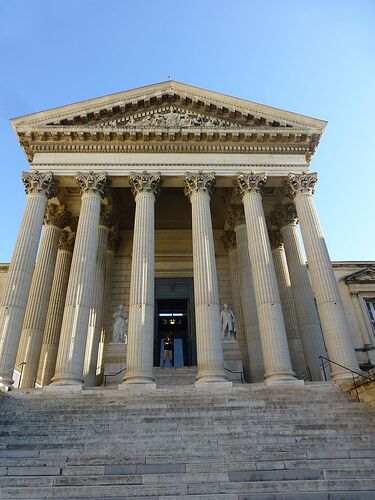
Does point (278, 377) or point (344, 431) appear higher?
point (278, 377)

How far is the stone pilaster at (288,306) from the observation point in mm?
19688

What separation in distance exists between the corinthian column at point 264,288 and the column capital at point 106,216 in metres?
7.46

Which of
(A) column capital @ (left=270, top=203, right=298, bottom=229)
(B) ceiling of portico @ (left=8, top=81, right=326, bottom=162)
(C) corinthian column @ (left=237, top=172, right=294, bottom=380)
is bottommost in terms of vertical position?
(C) corinthian column @ (left=237, top=172, right=294, bottom=380)

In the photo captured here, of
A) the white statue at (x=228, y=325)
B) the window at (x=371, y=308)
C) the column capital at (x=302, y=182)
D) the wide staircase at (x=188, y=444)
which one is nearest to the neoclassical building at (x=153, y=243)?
the column capital at (x=302, y=182)

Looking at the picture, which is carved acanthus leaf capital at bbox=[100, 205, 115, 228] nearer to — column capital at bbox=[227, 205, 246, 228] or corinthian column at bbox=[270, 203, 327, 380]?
column capital at bbox=[227, 205, 246, 228]

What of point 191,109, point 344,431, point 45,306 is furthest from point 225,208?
point 344,431

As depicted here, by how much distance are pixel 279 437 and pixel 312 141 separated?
15463 mm

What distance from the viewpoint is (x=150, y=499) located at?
7344 mm

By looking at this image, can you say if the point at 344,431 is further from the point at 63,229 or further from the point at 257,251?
the point at 63,229

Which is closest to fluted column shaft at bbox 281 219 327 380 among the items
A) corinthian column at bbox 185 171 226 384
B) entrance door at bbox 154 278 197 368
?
corinthian column at bbox 185 171 226 384

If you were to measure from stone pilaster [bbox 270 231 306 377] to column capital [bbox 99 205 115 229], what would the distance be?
9746mm

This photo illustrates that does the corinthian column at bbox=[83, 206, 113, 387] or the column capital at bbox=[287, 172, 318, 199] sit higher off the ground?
the column capital at bbox=[287, 172, 318, 199]

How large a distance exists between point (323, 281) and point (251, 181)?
239 inches

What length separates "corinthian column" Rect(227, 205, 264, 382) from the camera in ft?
60.7
